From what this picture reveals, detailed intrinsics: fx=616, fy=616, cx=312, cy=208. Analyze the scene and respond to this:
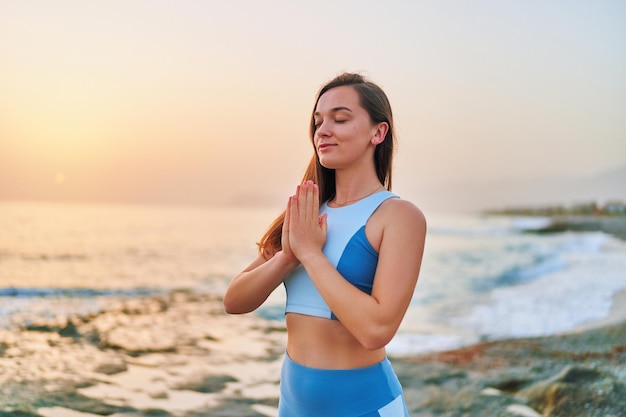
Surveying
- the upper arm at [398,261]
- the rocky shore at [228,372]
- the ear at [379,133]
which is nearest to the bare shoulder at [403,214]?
the upper arm at [398,261]

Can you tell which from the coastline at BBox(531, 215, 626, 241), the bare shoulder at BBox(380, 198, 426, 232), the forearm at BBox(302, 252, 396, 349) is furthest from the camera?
the coastline at BBox(531, 215, 626, 241)

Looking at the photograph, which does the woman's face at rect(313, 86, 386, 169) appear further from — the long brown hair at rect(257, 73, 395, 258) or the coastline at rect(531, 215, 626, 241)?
the coastline at rect(531, 215, 626, 241)

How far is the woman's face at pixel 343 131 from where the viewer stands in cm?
231

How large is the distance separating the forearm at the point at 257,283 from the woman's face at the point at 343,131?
42 cm

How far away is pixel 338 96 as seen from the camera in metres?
2.34

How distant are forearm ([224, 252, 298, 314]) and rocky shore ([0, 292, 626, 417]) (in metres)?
3.93

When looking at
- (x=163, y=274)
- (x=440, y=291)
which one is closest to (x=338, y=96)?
(x=440, y=291)

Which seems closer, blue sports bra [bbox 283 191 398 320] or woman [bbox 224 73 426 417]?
woman [bbox 224 73 426 417]

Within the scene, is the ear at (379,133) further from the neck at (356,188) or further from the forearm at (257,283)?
the forearm at (257,283)

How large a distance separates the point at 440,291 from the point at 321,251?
595 inches

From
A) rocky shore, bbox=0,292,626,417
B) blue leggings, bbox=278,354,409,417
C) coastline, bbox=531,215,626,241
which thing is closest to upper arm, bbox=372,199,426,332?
blue leggings, bbox=278,354,409,417

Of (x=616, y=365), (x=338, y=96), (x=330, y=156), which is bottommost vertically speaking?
(x=616, y=365)

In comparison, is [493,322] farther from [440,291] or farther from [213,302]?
[213,302]

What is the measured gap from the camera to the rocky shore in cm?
596
